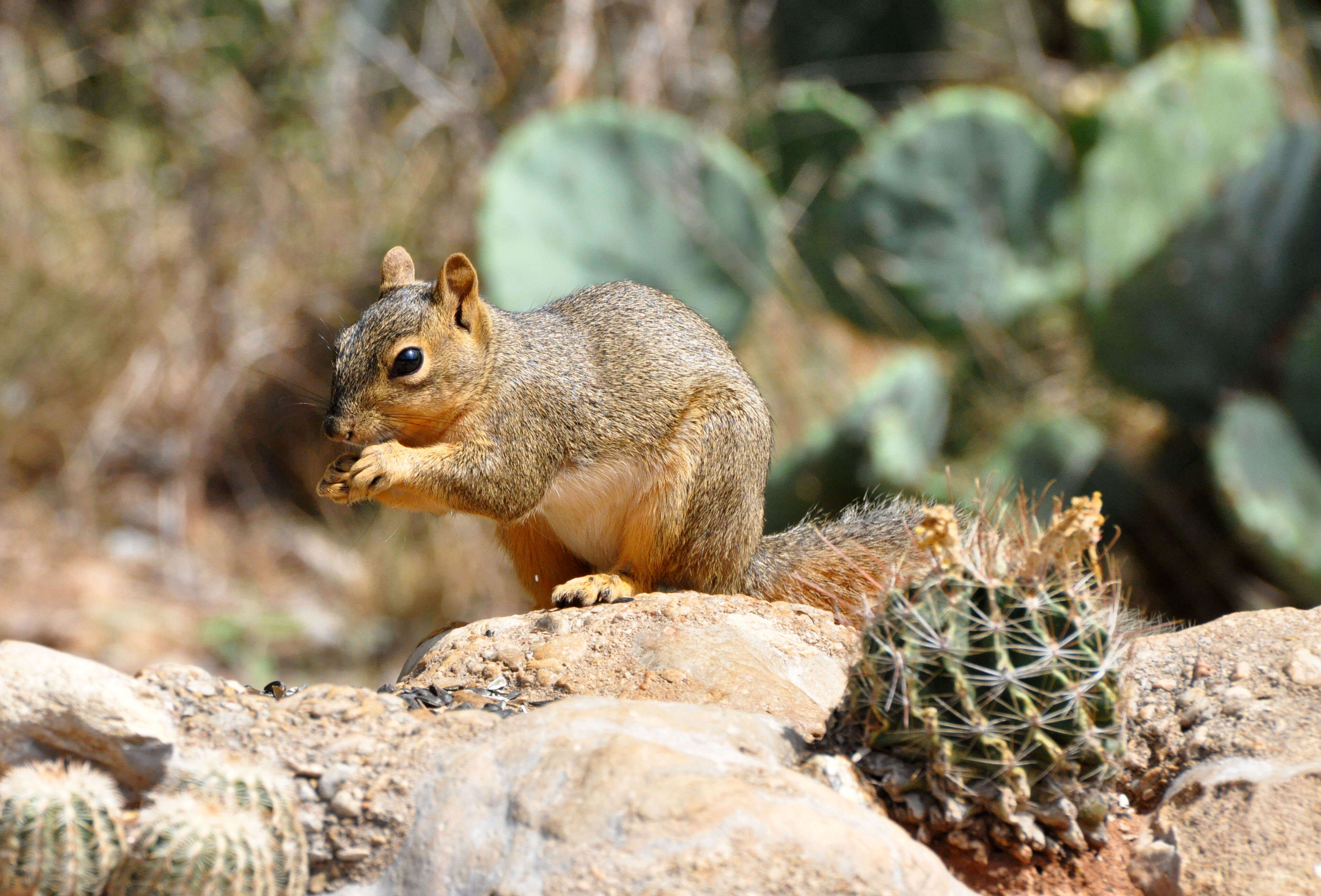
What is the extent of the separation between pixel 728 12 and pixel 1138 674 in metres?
7.50

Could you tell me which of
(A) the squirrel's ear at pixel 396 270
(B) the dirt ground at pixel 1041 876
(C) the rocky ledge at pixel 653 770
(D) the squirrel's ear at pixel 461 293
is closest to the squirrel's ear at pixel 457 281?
(D) the squirrel's ear at pixel 461 293

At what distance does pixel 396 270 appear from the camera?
15.2 feet

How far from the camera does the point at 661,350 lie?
14.5 feet

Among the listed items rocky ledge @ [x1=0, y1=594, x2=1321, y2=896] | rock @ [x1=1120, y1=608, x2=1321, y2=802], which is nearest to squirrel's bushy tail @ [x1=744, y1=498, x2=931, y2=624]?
rocky ledge @ [x1=0, y1=594, x2=1321, y2=896]

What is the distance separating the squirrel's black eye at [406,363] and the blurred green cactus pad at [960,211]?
4183 millimetres

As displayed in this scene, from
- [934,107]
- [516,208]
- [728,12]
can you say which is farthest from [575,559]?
[728,12]

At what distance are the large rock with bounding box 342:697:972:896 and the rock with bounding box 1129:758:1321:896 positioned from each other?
23.6 inches

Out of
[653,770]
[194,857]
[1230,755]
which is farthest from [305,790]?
[1230,755]

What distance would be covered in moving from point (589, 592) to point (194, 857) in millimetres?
1907

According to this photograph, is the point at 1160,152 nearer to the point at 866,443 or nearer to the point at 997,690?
the point at 866,443

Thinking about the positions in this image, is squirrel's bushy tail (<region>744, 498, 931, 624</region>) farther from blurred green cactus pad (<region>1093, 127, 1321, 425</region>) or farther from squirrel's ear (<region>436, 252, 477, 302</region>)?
blurred green cactus pad (<region>1093, 127, 1321, 425</region>)

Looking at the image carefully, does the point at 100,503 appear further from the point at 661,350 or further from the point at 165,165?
the point at 661,350

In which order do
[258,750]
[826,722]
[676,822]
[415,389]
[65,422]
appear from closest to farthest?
[676,822], [258,750], [826,722], [415,389], [65,422]

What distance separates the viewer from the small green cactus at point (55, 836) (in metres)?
2.42
